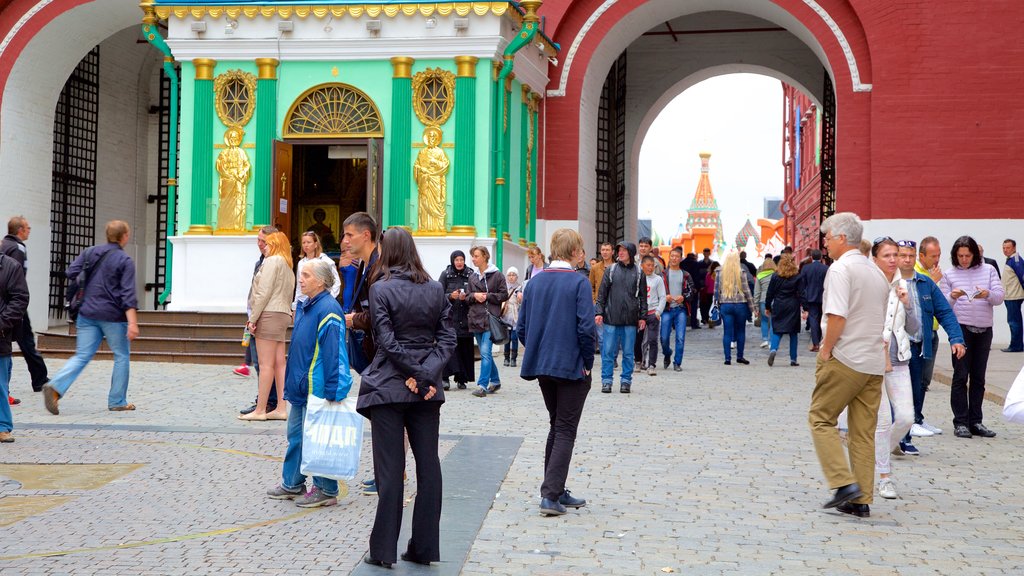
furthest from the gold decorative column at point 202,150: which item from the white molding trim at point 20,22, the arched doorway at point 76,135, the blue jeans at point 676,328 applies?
the blue jeans at point 676,328

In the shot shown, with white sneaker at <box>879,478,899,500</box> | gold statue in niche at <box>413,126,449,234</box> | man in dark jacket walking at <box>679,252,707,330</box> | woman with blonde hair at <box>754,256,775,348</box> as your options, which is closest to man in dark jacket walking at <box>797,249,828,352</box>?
woman with blonde hair at <box>754,256,775,348</box>

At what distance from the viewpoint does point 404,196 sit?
58.3 feet

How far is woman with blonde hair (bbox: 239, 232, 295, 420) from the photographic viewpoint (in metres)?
9.78

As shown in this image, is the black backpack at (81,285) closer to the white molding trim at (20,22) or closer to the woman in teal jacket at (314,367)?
the woman in teal jacket at (314,367)

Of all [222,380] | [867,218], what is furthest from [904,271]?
[867,218]

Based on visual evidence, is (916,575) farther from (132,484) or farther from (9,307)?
(9,307)

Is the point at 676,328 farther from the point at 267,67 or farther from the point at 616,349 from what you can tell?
the point at 267,67

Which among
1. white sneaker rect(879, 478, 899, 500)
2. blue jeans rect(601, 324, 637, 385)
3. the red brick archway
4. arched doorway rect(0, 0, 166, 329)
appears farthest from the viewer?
arched doorway rect(0, 0, 166, 329)

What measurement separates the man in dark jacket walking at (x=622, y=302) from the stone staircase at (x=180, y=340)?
5222 mm

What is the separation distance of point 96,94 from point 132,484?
18254 millimetres

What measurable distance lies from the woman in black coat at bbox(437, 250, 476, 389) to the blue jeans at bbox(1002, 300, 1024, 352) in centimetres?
968

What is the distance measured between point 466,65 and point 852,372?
11860 millimetres

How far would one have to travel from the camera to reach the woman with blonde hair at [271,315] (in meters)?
9.78

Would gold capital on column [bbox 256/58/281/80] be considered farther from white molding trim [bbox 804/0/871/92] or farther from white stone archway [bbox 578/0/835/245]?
white molding trim [bbox 804/0/871/92]
